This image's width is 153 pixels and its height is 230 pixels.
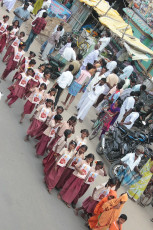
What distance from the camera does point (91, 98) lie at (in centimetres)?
1088

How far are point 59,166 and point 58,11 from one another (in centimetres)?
1381

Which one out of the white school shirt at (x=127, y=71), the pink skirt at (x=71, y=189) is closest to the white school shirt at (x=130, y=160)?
the pink skirt at (x=71, y=189)

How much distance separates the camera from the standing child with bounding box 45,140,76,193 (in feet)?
23.2

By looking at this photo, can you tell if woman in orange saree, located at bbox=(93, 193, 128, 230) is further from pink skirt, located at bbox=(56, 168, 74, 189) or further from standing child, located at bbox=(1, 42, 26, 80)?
standing child, located at bbox=(1, 42, 26, 80)

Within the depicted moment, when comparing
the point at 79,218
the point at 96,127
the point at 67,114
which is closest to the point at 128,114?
the point at 96,127

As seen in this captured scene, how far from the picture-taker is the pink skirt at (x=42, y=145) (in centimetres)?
791

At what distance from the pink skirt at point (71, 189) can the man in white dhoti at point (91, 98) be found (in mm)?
4141

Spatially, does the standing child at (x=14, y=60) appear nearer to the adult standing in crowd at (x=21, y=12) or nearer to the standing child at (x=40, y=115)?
the standing child at (x=40, y=115)

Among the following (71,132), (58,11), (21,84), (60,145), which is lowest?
(58,11)

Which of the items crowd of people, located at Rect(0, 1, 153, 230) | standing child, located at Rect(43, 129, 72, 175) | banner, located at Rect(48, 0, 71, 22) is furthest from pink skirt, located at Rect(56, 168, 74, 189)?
banner, located at Rect(48, 0, 71, 22)

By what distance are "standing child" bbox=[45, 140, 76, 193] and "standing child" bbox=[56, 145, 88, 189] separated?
116 mm

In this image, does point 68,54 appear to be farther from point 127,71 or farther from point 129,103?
point 127,71

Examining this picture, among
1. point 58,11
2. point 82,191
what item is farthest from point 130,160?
point 58,11

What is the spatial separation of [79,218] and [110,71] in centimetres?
796
